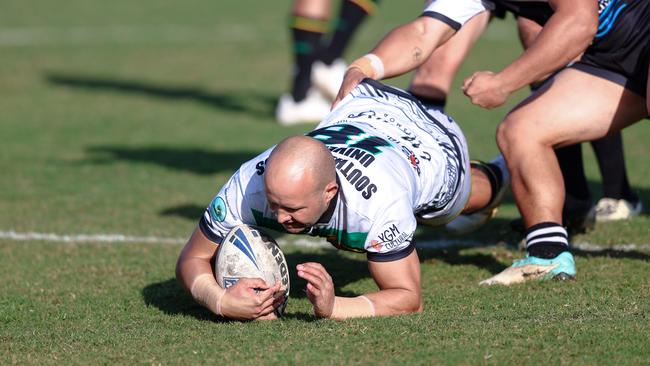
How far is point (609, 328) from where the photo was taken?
420cm

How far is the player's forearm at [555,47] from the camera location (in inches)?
199

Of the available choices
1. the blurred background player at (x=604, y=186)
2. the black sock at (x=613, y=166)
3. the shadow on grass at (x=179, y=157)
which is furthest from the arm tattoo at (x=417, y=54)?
the shadow on grass at (x=179, y=157)

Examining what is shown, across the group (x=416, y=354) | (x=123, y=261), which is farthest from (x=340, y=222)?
(x=123, y=261)

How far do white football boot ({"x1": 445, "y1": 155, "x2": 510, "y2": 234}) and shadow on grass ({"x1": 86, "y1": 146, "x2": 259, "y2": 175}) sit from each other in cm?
284

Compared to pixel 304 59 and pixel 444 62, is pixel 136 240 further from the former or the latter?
pixel 304 59

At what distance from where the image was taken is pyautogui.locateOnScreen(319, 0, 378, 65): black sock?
422 inches

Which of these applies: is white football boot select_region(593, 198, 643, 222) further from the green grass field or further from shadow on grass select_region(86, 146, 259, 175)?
shadow on grass select_region(86, 146, 259, 175)

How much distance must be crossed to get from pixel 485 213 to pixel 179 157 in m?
3.94

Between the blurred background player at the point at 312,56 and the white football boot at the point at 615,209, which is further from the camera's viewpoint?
the blurred background player at the point at 312,56

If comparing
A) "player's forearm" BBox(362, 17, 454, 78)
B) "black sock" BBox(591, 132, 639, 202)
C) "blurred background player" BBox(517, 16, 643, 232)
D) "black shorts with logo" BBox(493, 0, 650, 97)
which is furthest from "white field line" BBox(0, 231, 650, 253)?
"player's forearm" BBox(362, 17, 454, 78)

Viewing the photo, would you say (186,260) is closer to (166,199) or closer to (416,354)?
(416,354)

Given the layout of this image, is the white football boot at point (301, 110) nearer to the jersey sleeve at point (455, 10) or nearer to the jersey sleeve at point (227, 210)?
the jersey sleeve at point (455, 10)

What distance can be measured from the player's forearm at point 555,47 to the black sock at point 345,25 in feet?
18.7

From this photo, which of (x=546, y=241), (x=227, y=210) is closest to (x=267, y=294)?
(x=227, y=210)
